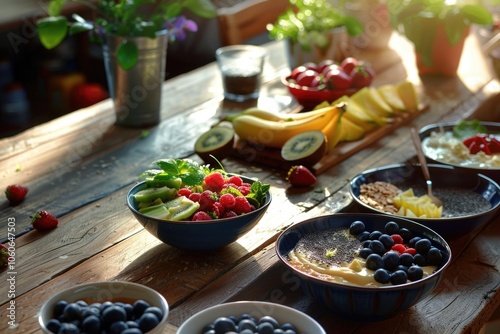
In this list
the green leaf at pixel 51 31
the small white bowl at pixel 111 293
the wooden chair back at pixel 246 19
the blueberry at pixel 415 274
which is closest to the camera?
the small white bowl at pixel 111 293

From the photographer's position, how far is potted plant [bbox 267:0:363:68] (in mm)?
2762

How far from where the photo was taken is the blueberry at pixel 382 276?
135 centimetres

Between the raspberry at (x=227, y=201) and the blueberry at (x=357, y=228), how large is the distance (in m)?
0.26

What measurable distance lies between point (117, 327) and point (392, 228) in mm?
657

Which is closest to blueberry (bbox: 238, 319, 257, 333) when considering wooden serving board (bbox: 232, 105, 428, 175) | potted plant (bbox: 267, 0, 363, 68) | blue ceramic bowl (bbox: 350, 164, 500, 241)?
blue ceramic bowl (bbox: 350, 164, 500, 241)

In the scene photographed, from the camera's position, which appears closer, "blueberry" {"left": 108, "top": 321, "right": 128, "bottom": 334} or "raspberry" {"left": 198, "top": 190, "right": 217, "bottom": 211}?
"blueberry" {"left": 108, "top": 321, "right": 128, "bottom": 334}

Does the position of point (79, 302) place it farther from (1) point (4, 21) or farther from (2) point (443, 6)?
(1) point (4, 21)

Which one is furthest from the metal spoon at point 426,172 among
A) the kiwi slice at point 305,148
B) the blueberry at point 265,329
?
the blueberry at point 265,329

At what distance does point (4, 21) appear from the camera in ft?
12.0

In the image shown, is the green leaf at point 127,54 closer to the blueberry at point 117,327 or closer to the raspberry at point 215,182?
the raspberry at point 215,182

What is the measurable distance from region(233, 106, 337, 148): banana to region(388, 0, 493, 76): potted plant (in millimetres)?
818

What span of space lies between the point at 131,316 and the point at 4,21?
2.85 m

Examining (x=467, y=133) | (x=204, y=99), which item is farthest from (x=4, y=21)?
(x=467, y=133)

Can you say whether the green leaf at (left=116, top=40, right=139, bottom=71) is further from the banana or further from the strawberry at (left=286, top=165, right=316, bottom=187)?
the strawberry at (left=286, top=165, right=316, bottom=187)
